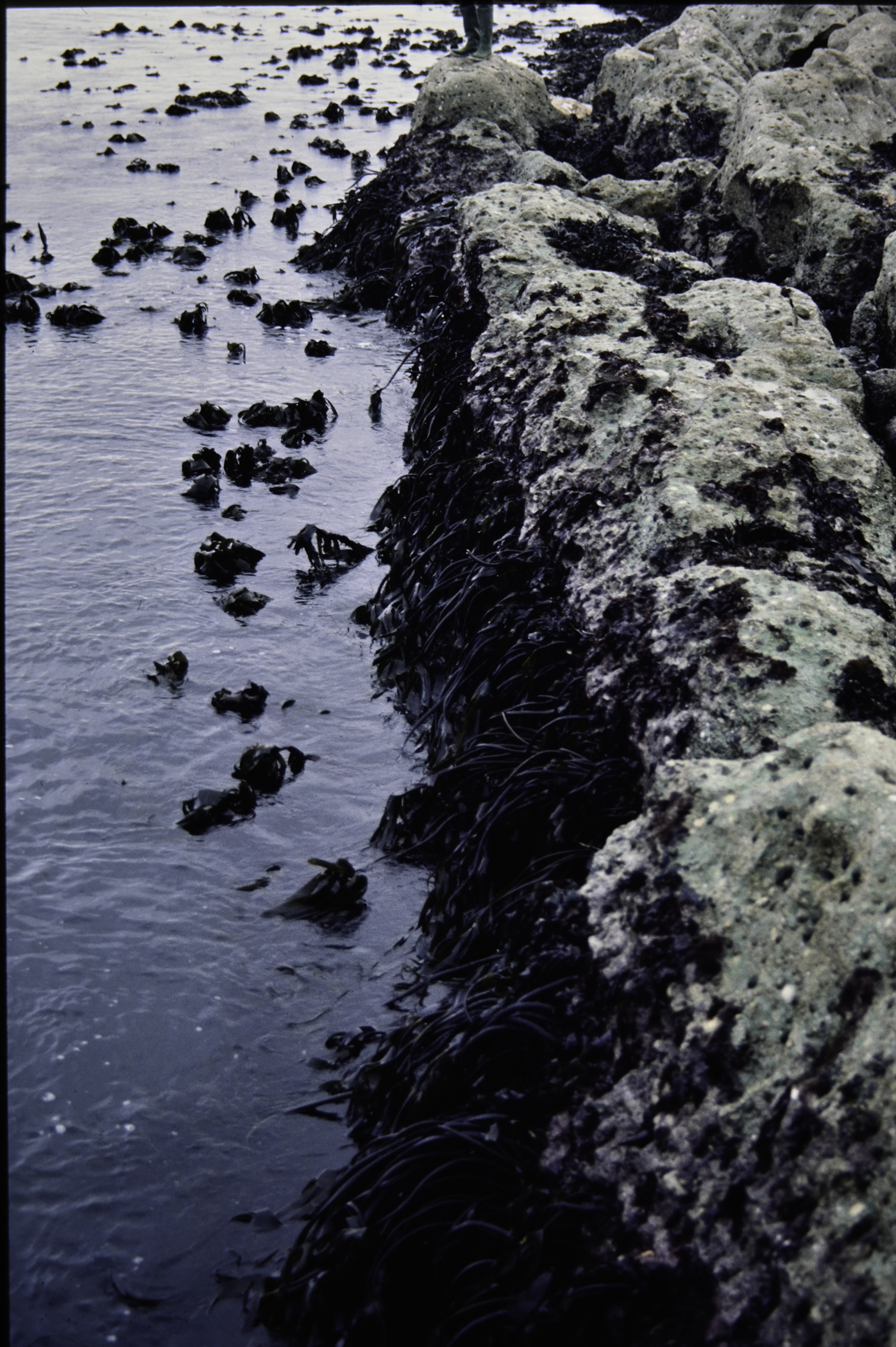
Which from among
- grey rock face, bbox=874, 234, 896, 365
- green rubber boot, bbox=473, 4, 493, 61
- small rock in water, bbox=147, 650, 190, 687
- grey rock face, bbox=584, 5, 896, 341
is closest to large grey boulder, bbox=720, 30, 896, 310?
grey rock face, bbox=584, 5, 896, 341

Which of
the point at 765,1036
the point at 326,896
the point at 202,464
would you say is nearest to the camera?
the point at 765,1036

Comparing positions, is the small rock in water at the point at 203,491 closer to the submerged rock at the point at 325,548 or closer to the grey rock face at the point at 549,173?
the submerged rock at the point at 325,548

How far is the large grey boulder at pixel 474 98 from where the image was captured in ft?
28.3

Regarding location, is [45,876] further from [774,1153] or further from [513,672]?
[774,1153]

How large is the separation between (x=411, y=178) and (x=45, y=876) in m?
7.39

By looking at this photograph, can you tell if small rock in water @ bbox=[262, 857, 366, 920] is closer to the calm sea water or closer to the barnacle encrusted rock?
the calm sea water

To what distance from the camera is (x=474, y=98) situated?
28.5 ft

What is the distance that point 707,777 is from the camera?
81.4 inches

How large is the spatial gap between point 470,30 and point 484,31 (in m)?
0.16

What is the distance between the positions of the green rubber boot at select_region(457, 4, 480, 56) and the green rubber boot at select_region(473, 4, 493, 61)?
3 centimetres

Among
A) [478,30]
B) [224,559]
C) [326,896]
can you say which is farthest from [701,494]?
[478,30]

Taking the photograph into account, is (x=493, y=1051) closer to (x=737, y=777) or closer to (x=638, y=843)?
(x=638, y=843)

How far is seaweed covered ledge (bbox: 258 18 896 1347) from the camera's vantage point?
1.62 metres

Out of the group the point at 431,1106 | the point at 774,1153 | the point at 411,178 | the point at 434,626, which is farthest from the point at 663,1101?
the point at 411,178
